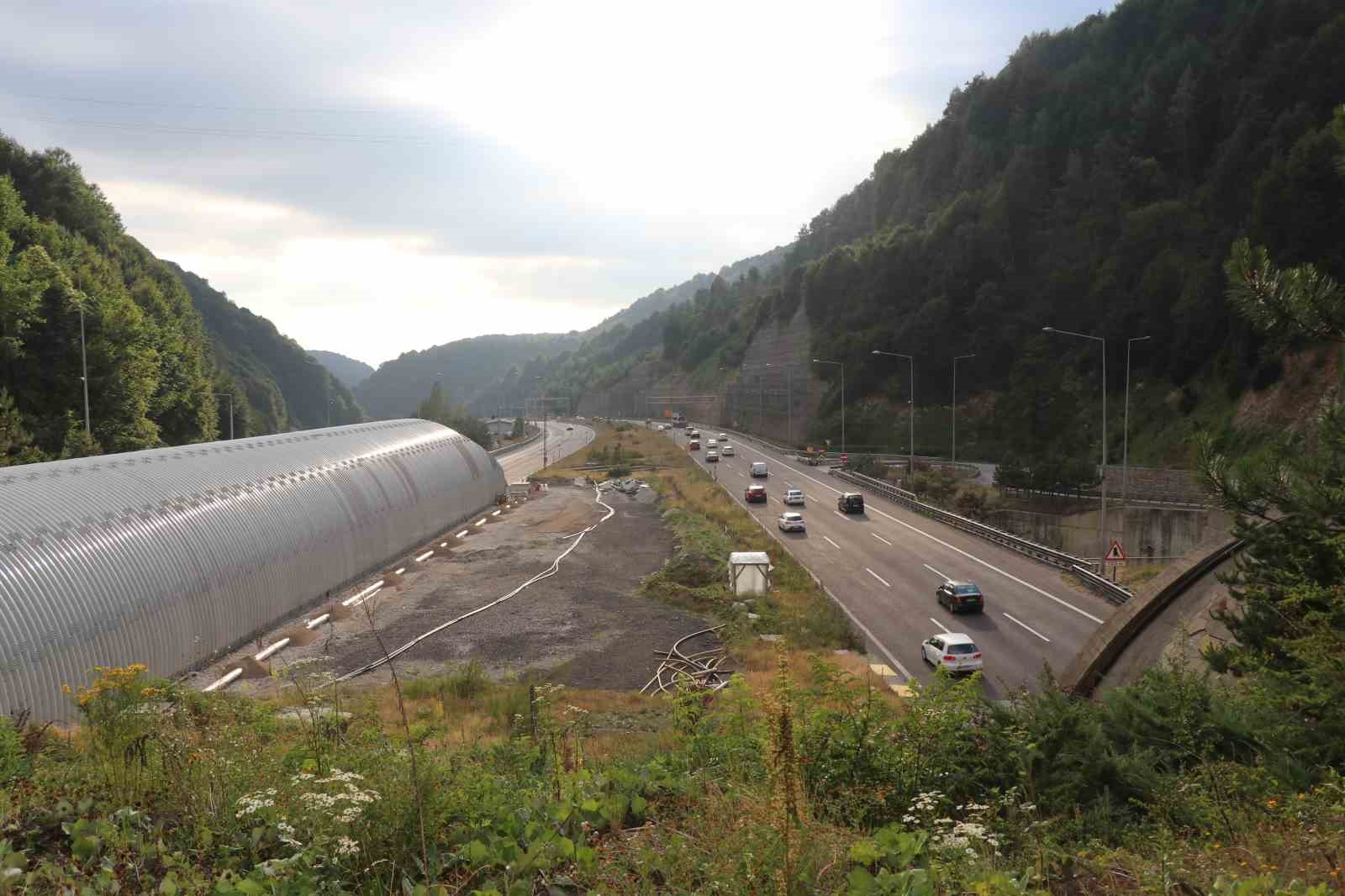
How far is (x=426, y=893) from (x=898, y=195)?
143802 millimetres

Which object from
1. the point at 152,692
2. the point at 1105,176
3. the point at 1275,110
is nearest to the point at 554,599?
the point at 152,692

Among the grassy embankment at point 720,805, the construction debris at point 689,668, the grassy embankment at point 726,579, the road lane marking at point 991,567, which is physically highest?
the grassy embankment at point 720,805

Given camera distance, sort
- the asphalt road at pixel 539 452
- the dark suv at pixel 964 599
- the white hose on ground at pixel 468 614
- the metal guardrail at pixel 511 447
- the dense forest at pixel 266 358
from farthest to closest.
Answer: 1. the dense forest at pixel 266 358
2. the metal guardrail at pixel 511 447
3. the asphalt road at pixel 539 452
4. the dark suv at pixel 964 599
5. the white hose on ground at pixel 468 614

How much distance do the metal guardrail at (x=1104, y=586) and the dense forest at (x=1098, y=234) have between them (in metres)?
19.8

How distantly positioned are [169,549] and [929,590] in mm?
24793

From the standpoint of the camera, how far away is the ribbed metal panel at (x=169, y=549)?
1591 cm

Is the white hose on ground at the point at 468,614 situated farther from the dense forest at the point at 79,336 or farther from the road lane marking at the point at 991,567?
the dense forest at the point at 79,336

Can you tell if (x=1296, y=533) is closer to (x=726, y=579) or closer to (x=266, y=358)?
(x=726, y=579)

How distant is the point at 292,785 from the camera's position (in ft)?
21.4

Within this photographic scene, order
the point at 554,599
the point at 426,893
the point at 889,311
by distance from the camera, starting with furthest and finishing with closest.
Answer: the point at 889,311 < the point at 554,599 < the point at 426,893

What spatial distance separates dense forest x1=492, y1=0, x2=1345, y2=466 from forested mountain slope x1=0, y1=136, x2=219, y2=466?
59360 mm

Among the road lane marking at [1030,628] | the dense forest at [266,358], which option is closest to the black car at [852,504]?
the road lane marking at [1030,628]

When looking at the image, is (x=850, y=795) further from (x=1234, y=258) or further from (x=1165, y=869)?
(x=1234, y=258)

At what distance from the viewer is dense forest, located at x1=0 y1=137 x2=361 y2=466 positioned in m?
47.9
